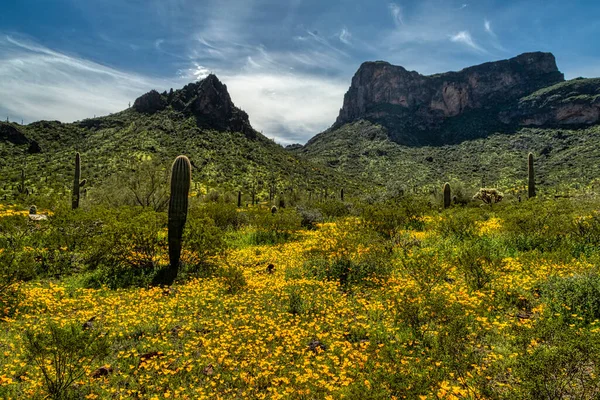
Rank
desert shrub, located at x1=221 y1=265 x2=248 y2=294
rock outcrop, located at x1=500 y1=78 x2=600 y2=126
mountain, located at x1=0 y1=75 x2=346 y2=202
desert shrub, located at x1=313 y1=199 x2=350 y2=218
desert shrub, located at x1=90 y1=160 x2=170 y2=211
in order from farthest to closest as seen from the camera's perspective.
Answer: rock outcrop, located at x1=500 y1=78 x2=600 y2=126 < mountain, located at x1=0 y1=75 x2=346 y2=202 < desert shrub, located at x1=90 y1=160 x2=170 y2=211 < desert shrub, located at x1=313 y1=199 x2=350 y2=218 < desert shrub, located at x1=221 y1=265 x2=248 y2=294

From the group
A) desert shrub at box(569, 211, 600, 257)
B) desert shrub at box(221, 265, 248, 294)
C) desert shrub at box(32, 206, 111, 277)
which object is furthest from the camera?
desert shrub at box(32, 206, 111, 277)

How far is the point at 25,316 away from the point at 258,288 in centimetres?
501

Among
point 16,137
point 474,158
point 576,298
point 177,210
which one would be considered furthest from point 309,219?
point 474,158

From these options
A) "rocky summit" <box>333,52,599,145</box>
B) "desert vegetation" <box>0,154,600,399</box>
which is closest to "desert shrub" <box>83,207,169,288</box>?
"desert vegetation" <box>0,154,600,399</box>

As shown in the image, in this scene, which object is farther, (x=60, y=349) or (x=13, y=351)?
(x=13, y=351)

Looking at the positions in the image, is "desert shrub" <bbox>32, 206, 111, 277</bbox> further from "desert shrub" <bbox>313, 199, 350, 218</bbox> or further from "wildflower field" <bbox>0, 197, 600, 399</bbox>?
"desert shrub" <bbox>313, 199, 350, 218</bbox>

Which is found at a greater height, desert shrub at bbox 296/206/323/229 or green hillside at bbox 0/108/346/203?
green hillside at bbox 0/108/346/203

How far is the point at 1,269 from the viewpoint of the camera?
6.96m

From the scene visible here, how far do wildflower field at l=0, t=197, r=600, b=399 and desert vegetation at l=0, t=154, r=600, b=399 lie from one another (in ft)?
0.13

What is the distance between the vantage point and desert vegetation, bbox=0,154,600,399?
15.1 feet

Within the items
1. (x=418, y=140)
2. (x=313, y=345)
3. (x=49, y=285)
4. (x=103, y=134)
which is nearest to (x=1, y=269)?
(x=49, y=285)

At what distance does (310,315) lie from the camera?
738 cm

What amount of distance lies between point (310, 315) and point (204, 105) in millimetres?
103706

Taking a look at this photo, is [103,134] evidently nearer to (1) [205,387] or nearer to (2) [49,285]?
(2) [49,285]
